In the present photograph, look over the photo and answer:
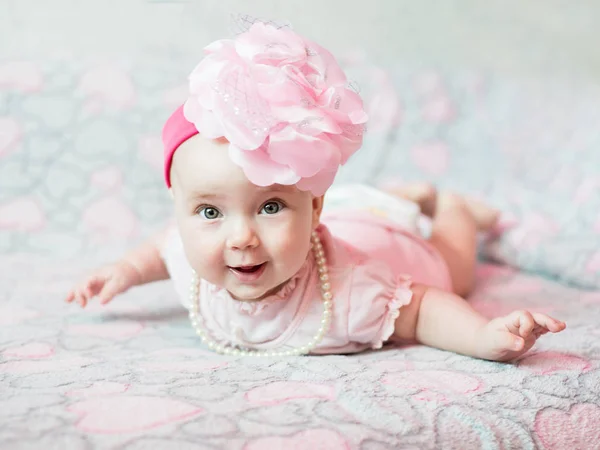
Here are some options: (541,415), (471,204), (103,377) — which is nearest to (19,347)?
(103,377)

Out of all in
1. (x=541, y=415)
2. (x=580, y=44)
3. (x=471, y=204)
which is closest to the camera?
(x=541, y=415)

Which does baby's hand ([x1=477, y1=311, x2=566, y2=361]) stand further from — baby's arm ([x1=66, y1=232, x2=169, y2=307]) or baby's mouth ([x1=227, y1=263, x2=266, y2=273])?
baby's arm ([x1=66, y1=232, x2=169, y2=307])

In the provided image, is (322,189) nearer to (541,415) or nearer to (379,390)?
(379,390)

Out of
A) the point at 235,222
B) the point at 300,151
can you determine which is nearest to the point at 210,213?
the point at 235,222

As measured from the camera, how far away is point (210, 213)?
983 millimetres

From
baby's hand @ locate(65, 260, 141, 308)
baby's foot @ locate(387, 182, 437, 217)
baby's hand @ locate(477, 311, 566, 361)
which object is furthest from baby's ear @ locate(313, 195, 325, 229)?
baby's foot @ locate(387, 182, 437, 217)

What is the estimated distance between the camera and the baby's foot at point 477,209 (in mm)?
1667

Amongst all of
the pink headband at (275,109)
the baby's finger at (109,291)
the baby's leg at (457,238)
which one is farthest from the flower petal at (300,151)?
the baby's leg at (457,238)

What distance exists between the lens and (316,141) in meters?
0.94

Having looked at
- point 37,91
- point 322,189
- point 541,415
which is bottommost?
point 541,415

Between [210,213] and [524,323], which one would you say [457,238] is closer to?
[524,323]

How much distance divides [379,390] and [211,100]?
1.34ft

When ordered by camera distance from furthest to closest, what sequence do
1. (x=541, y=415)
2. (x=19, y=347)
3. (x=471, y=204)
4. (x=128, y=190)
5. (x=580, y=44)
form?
(x=580, y=44) → (x=128, y=190) → (x=471, y=204) → (x=19, y=347) → (x=541, y=415)

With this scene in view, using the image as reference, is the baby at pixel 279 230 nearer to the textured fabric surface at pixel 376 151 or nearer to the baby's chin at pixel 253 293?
the baby's chin at pixel 253 293
